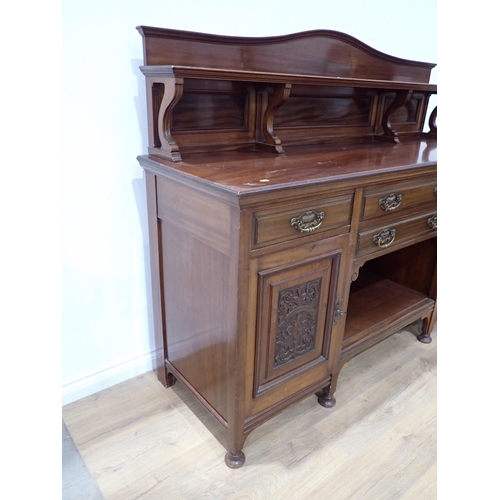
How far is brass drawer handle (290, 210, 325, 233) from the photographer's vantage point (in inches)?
41.5

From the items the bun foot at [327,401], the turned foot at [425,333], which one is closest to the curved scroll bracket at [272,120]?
the bun foot at [327,401]

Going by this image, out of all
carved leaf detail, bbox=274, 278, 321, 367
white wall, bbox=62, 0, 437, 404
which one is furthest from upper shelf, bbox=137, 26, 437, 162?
carved leaf detail, bbox=274, 278, 321, 367

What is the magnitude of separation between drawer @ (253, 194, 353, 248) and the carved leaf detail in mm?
178

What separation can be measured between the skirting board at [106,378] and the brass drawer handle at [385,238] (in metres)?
0.98

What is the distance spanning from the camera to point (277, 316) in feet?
3.81

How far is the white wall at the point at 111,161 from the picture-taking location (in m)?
1.18

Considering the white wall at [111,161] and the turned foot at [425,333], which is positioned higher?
the white wall at [111,161]

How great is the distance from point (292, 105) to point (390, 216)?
0.55 meters

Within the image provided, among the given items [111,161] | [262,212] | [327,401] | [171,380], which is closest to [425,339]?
[327,401]

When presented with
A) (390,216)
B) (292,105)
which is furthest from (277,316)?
(292,105)

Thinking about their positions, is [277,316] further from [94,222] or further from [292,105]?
[292,105]

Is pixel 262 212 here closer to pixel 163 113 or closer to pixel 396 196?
pixel 163 113

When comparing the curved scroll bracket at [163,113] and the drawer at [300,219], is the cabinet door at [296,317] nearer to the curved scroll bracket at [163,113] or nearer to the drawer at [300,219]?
the drawer at [300,219]

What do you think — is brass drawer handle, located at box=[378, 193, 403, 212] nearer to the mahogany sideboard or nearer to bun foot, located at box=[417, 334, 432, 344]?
the mahogany sideboard
